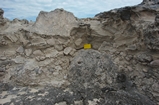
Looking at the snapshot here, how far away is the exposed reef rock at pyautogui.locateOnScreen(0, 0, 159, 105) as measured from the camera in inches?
83.6

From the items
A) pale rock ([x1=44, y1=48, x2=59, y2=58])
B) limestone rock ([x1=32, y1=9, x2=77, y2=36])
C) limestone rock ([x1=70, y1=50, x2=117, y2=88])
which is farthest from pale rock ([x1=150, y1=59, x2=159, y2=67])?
pale rock ([x1=44, y1=48, x2=59, y2=58])

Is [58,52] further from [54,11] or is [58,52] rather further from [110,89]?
[110,89]

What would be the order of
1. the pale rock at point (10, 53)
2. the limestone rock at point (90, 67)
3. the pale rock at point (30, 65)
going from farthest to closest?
the pale rock at point (10, 53) → the pale rock at point (30, 65) → the limestone rock at point (90, 67)

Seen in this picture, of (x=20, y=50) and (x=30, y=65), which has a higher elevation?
(x=20, y=50)

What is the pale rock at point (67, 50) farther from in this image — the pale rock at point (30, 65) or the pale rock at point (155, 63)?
A: the pale rock at point (155, 63)

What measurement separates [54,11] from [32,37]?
0.76 metres

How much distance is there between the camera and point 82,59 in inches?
107

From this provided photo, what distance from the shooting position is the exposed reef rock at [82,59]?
6.97 ft

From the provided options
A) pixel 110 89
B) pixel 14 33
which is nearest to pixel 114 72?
pixel 110 89

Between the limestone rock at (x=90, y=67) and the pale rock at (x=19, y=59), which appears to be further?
the pale rock at (x=19, y=59)

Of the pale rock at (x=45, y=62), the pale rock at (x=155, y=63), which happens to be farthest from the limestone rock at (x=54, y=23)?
the pale rock at (x=155, y=63)

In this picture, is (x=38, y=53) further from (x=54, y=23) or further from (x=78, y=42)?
(x=78, y=42)

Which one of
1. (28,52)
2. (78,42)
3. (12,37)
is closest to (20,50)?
(28,52)

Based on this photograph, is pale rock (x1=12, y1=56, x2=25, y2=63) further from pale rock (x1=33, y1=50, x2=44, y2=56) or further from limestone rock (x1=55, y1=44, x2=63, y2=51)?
limestone rock (x1=55, y1=44, x2=63, y2=51)
